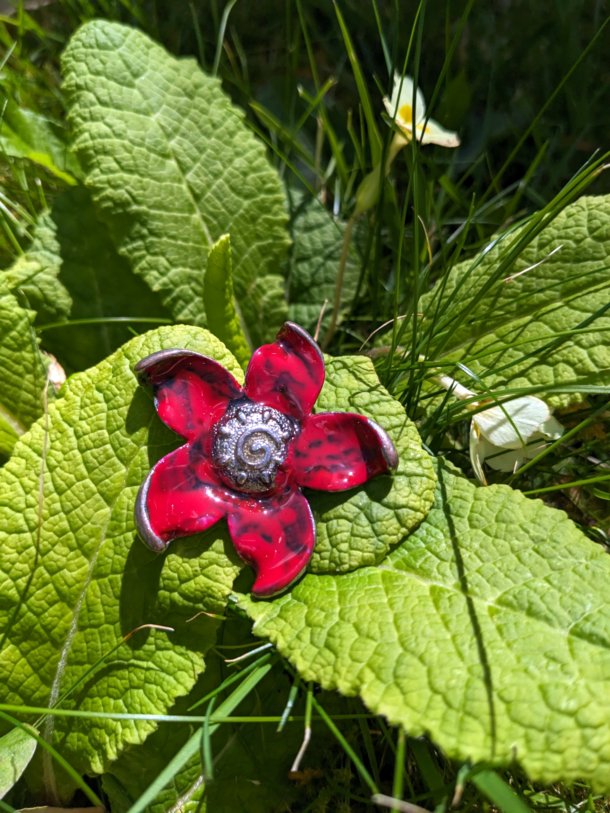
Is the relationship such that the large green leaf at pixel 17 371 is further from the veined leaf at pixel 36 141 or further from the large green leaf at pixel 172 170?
the veined leaf at pixel 36 141

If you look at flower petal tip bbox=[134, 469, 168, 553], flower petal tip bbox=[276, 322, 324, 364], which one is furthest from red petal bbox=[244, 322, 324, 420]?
flower petal tip bbox=[134, 469, 168, 553]

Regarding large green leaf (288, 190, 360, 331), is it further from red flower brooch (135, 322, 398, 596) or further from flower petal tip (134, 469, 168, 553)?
flower petal tip (134, 469, 168, 553)

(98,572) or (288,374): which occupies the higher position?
(288,374)

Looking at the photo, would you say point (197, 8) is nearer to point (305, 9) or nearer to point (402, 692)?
point (305, 9)

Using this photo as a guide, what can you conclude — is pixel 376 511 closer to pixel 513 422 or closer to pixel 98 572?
pixel 513 422

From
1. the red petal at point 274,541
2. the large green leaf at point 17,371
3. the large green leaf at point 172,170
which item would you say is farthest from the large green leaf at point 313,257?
the red petal at point 274,541

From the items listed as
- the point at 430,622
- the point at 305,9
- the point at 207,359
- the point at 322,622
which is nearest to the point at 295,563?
the point at 322,622

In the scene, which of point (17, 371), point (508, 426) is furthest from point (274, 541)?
point (17, 371)
